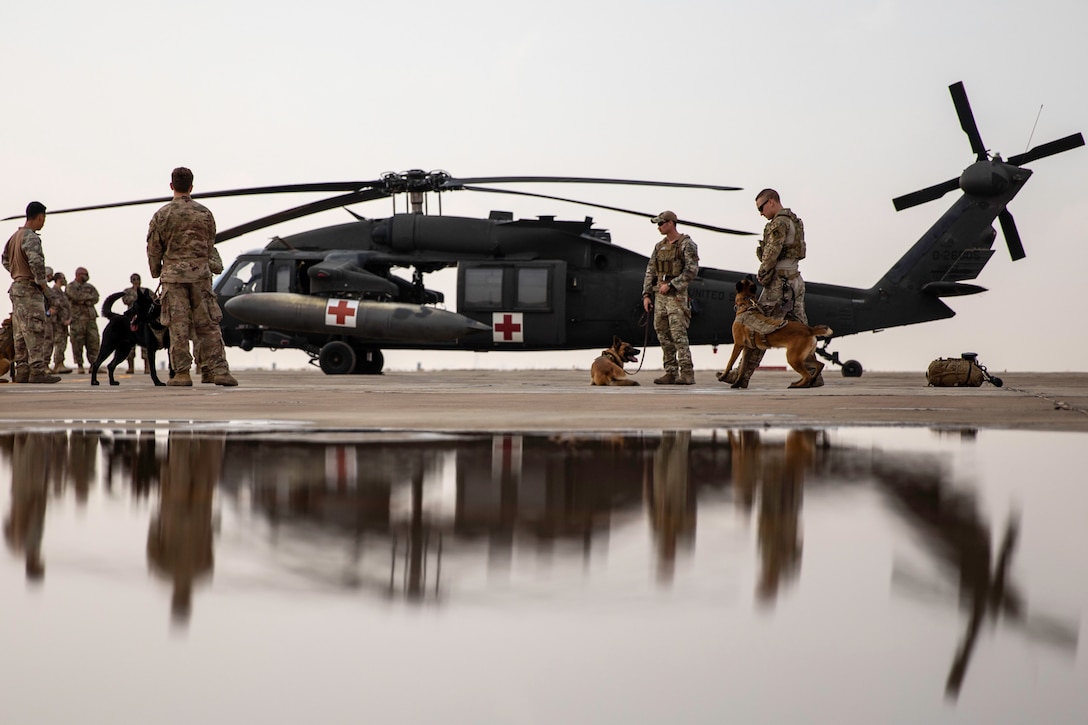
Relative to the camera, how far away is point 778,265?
31.5 ft

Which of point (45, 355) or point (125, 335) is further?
point (45, 355)

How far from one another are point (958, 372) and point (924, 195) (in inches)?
146

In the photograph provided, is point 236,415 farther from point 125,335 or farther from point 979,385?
point 979,385

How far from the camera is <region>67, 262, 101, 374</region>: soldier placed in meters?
19.1

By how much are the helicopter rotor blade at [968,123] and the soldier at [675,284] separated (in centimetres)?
578

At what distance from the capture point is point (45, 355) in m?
12.0

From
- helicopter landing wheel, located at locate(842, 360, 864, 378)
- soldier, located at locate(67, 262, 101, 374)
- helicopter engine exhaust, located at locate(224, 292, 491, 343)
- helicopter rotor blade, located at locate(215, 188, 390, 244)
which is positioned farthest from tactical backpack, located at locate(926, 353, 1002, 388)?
soldier, located at locate(67, 262, 101, 374)

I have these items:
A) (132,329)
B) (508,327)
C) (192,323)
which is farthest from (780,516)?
(508,327)

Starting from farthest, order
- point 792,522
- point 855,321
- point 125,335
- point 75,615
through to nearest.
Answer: point 855,321 < point 125,335 < point 792,522 < point 75,615

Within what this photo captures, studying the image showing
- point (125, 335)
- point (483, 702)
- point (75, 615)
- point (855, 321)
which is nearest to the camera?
point (483, 702)

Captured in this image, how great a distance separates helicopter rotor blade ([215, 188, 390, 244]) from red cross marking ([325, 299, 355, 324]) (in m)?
1.28

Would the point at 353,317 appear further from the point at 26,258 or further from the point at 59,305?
the point at 26,258

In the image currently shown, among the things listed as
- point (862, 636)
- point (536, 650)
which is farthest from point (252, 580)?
point (862, 636)

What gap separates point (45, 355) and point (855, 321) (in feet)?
32.3
